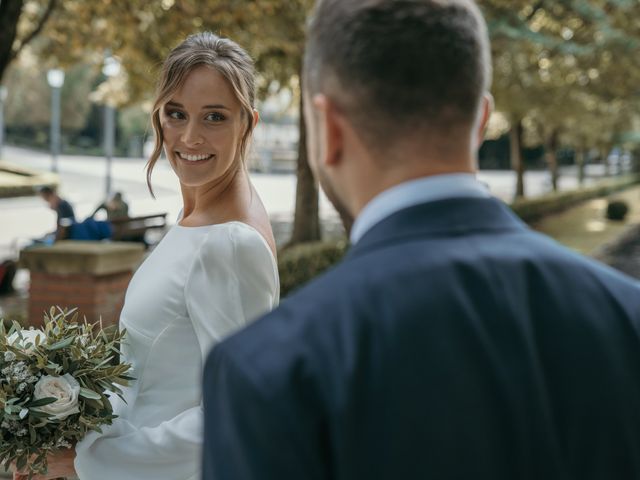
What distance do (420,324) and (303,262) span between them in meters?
9.37

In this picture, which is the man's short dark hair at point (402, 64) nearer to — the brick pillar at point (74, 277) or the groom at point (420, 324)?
the groom at point (420, 324)

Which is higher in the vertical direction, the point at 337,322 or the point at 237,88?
the point at 237,88

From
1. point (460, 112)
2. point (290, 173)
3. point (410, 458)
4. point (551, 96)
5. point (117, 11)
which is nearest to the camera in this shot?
point (410, 458)

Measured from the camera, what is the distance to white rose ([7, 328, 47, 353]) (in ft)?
7.53

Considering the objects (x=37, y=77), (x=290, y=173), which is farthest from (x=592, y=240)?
(x=37, y=77)

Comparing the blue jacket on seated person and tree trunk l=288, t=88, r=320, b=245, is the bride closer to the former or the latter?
the blue jacket on seated person

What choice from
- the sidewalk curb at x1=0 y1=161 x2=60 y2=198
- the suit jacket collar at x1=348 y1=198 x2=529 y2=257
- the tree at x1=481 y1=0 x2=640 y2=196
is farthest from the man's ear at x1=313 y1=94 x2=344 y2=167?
the sidewalk curb at x1=0 y1=161 x2=60 y2=198

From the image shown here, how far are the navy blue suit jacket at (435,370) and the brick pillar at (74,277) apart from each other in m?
6.42

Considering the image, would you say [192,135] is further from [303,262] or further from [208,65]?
[303,262]

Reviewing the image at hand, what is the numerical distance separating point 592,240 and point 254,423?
73.3ft

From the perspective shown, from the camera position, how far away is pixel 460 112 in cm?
117

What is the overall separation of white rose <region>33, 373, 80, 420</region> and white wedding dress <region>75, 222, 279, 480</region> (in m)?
0.10

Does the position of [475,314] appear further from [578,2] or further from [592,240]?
[592,240]

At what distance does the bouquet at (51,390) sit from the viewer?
2.16 m
